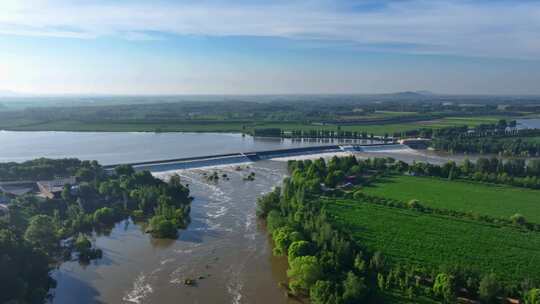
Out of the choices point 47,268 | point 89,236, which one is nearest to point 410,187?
point 89,236

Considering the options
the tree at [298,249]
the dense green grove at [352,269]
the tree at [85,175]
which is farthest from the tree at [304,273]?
the tree at [85,175]

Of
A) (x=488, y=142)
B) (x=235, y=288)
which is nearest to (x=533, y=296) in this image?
(x=235, y=288)

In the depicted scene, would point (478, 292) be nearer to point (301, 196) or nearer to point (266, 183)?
point (301, 196)

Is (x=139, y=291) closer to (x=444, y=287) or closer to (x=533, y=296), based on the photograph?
(x=444, y=287)

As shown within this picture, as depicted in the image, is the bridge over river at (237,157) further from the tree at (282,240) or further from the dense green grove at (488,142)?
the tree at (282,240)

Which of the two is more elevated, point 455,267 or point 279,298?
point 455,267
